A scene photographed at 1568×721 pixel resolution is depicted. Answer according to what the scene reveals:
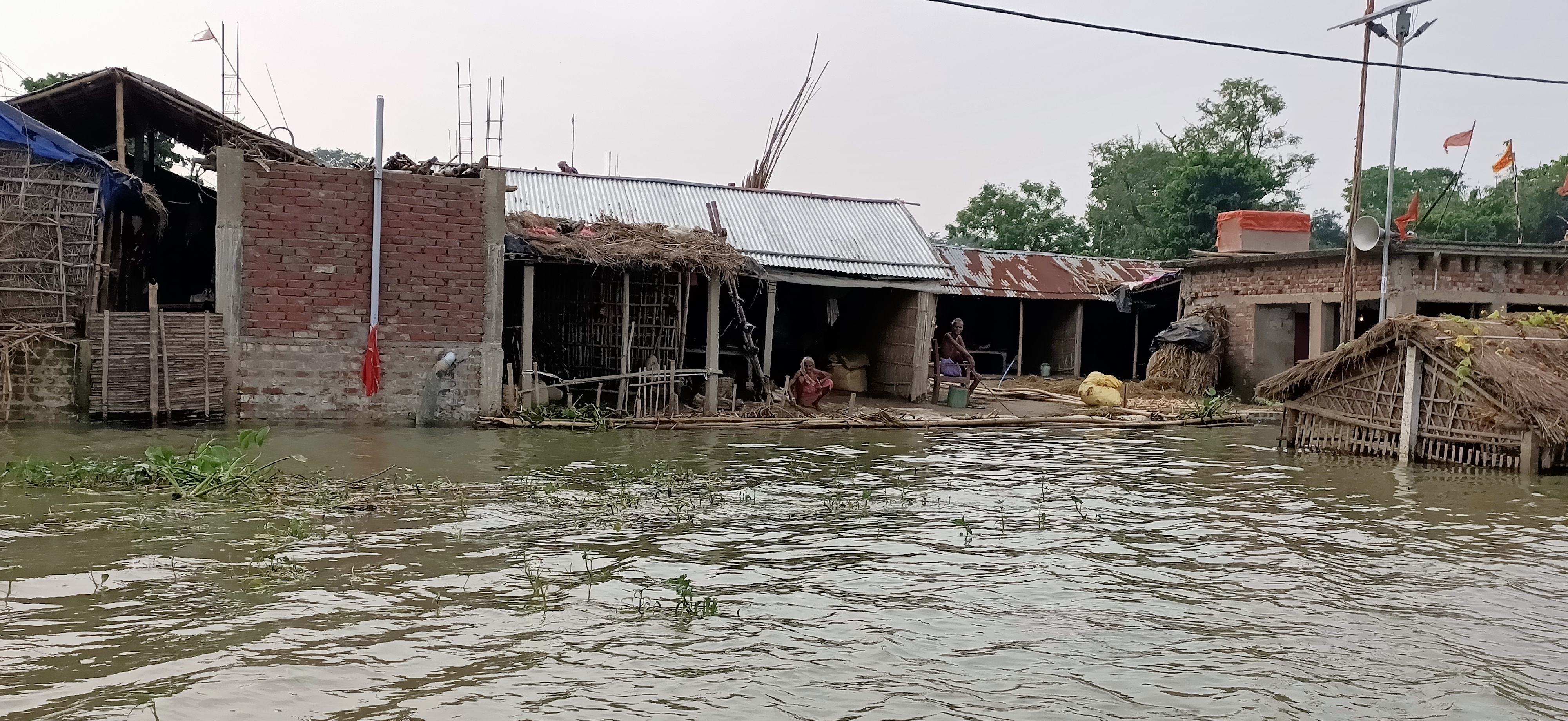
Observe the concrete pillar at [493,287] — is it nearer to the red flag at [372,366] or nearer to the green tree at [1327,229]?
the red flag at [372,366]

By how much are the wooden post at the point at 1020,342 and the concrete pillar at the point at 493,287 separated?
11849 mm

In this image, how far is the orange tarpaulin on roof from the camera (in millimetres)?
22016

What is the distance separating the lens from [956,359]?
2038cm

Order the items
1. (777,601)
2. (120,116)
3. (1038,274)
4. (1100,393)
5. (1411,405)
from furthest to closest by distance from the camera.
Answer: (1038,274)
(1100,393)
(120,116)
(1411,405)
(777,601)

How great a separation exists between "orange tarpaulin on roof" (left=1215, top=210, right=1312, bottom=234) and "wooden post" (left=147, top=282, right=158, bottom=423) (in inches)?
719

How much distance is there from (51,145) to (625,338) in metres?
7.21

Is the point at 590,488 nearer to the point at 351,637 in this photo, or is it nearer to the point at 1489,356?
the point at 351,637

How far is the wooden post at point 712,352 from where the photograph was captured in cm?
1620

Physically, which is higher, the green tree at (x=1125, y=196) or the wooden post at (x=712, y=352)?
the green tree at (x=1125, y=196)

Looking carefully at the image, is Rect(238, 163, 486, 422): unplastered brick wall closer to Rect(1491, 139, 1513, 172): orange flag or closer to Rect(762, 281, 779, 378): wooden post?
Rect(762, 281, 779, 378): wooden post

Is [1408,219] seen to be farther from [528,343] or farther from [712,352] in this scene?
[528,343]


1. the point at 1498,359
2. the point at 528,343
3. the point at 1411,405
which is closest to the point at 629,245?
the point at 528,343

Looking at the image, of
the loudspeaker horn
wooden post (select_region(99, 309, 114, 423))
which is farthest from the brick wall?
the loudspeaker horn

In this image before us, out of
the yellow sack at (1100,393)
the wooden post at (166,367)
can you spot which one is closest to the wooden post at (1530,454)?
the yellow sack at (1100,393)
